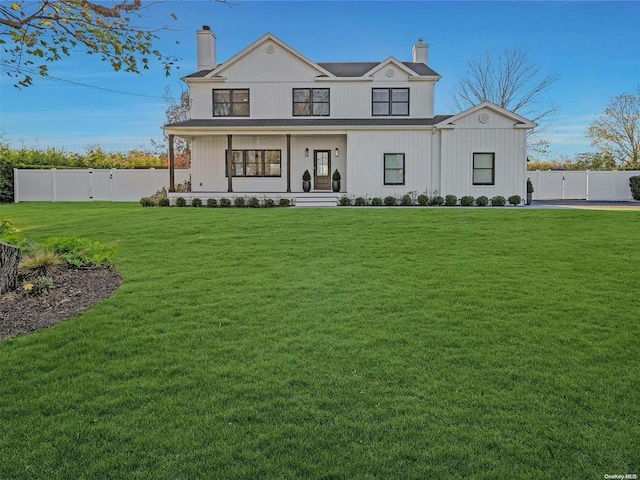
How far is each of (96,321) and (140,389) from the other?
1.95 meters

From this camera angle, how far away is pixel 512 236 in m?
11.5

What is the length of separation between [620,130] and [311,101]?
2372 cm

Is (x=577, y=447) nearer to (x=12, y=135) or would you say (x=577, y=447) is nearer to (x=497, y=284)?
(x=497, y=284)

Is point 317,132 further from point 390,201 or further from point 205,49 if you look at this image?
point 205,49

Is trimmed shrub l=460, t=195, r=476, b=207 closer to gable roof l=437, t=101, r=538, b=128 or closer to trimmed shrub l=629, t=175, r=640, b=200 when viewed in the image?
gable roof l=437, t=101, r=538, b=128

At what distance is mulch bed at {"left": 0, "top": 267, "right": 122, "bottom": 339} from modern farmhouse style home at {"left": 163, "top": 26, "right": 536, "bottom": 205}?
1437cm

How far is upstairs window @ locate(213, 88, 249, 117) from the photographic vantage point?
79.0 feet

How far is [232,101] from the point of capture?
79.2 feet

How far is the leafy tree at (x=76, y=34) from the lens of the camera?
6195 mm

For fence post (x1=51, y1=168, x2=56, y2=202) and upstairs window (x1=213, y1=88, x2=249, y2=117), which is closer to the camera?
upstairs window (x1=213, y1=88, x2=249, y2=117)

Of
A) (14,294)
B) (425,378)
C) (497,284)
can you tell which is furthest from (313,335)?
(14,294)

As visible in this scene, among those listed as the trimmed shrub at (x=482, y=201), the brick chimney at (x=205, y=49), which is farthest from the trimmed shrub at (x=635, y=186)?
the brick chimney at (x=205, y=49)

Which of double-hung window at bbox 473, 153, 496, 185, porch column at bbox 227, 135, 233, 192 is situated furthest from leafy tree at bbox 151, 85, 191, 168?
double-hung window at bbox 473, 153, 496, 185

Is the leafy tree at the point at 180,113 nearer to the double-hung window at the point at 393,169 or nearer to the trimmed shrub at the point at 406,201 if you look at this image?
the double-hung window at the point at 393,169
